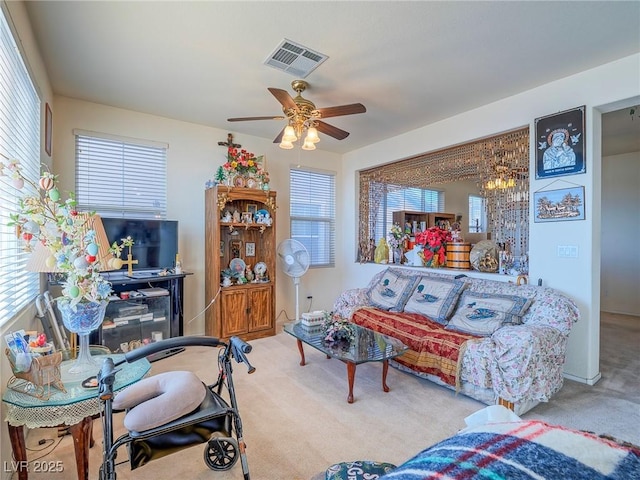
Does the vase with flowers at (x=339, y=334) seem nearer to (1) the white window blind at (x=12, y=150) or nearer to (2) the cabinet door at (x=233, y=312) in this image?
(2) the cabinet door at (x=233, y=312)

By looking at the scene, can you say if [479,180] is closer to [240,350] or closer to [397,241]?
[397,241]

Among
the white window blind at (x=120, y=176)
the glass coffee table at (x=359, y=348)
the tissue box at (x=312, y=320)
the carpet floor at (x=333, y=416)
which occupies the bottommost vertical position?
the carpet floor at (x=333, y=416)

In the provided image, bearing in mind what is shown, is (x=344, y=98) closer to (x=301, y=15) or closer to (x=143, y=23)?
(x=301, y=15)

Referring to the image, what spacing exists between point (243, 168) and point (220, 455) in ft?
10.2

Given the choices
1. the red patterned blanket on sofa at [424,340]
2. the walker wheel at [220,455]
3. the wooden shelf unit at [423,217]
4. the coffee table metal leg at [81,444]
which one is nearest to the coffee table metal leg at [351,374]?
the red patterned blanket on sofa at [424,340]

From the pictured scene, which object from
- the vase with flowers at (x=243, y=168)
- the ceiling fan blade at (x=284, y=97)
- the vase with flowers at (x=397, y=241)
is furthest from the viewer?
the vase with flowers at (x=397, y=241)

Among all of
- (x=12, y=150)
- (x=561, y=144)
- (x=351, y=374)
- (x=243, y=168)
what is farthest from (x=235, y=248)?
(x=561, y=144)

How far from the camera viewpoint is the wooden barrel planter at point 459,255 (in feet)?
12.1

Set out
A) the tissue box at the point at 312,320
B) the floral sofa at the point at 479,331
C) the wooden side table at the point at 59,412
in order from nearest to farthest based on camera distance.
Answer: the wooden side table at the point at 59,412 → the floral sofa at the point at 479,331 → the tissue box at the point at 312,320

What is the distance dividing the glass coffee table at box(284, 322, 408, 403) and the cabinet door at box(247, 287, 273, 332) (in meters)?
1.07

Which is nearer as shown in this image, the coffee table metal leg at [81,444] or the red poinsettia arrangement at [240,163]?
the coffee table metal leg at [81,444]

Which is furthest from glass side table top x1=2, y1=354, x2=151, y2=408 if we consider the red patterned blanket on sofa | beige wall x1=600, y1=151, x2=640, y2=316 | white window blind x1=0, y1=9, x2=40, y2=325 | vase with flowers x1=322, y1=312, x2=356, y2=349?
beige wall x1=600, y1=151, x2=640, y2=316

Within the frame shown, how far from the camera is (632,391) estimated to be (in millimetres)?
2572

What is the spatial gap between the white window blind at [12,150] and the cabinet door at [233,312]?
1.83 metres
